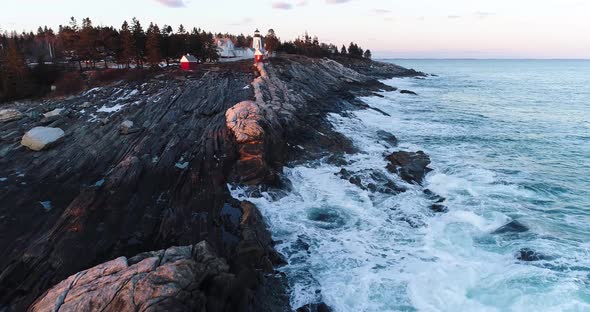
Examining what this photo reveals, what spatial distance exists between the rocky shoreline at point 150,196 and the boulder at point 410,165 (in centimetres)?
24

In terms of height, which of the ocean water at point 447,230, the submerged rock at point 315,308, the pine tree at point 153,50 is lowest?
the submerged rock at point 315,308

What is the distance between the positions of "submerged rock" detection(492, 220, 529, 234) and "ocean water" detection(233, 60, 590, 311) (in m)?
0.32

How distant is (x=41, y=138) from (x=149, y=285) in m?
21.0

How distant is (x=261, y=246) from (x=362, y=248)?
16.1 ft

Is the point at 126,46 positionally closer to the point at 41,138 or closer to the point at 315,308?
the point at 41,138

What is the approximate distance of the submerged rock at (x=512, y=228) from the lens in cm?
1817

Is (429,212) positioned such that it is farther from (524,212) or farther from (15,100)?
(15,100)

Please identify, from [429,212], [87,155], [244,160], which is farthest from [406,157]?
[87,155]

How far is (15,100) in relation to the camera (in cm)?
4116

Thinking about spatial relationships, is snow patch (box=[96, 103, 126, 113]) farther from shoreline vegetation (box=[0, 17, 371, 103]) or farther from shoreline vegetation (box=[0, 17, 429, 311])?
shoreline vegetation (box=[0, 17, 371, 103])

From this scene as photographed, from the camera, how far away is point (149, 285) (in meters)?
10.3

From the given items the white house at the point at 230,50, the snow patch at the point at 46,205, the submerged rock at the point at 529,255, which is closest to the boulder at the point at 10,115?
the snow patch at the point at 46,205

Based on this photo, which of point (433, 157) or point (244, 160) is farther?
point (433, 157)

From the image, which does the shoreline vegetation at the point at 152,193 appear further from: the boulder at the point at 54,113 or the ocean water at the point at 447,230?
the ocean water at the point at 447,230
